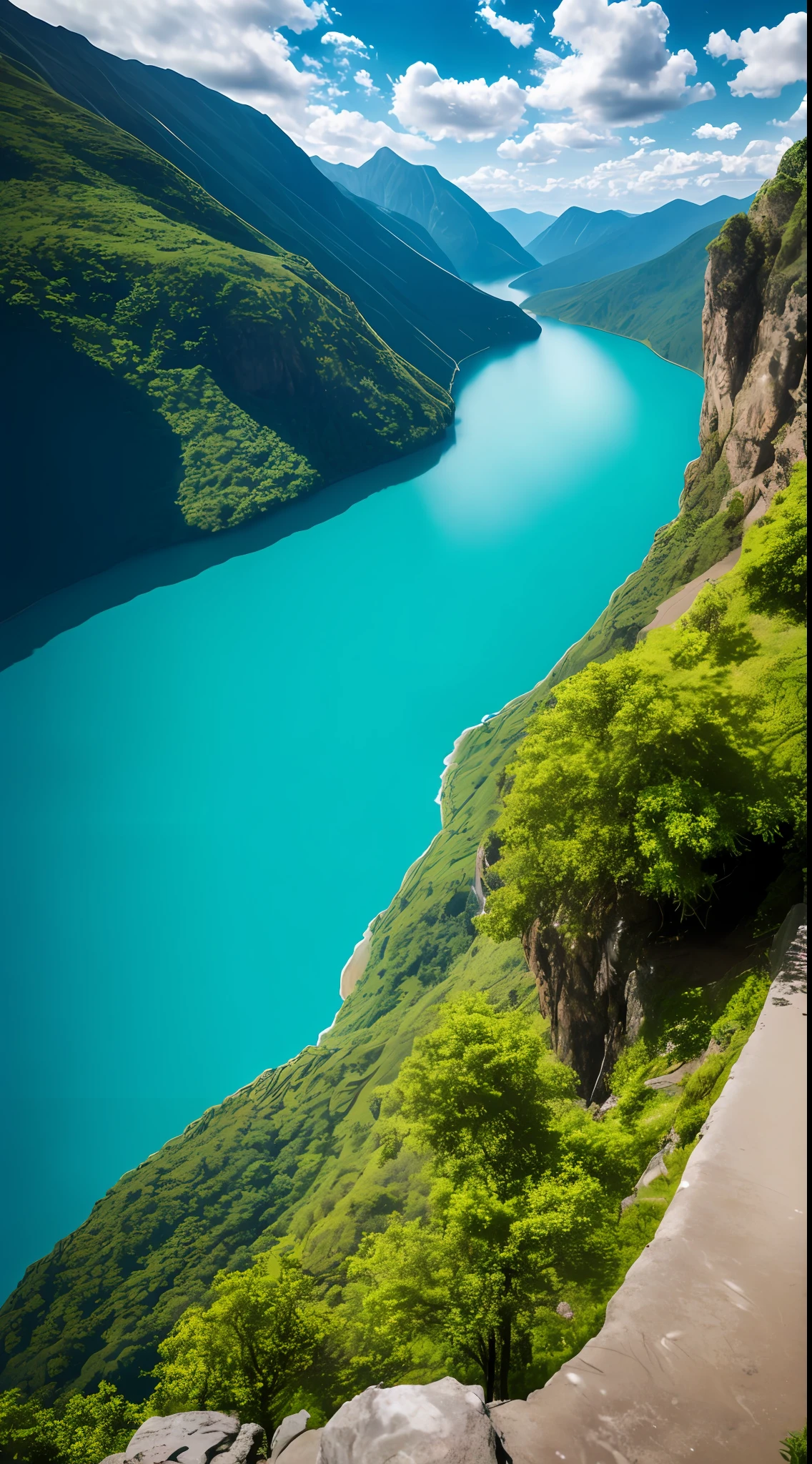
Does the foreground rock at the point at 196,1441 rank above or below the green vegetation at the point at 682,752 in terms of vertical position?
below

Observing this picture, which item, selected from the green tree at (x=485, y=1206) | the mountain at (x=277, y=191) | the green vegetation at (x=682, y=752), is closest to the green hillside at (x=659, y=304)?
the mountain at (x=277, y=191)

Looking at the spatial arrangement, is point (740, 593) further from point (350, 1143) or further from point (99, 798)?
point (99, 798)

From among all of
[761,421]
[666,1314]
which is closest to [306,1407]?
[666,1314]

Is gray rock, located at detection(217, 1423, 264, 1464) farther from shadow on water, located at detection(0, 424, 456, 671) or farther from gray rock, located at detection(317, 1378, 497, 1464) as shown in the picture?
shadow on water, located at detection(0, 424, 456, 671)

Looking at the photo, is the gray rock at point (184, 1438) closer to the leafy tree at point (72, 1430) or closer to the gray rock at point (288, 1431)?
the gray rock at point (288, 1431)

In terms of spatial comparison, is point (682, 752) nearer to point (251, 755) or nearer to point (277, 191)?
point (251, 755)

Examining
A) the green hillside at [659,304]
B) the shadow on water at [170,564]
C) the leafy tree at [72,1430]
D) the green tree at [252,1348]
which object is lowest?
the leafy tree at [72,1430]
